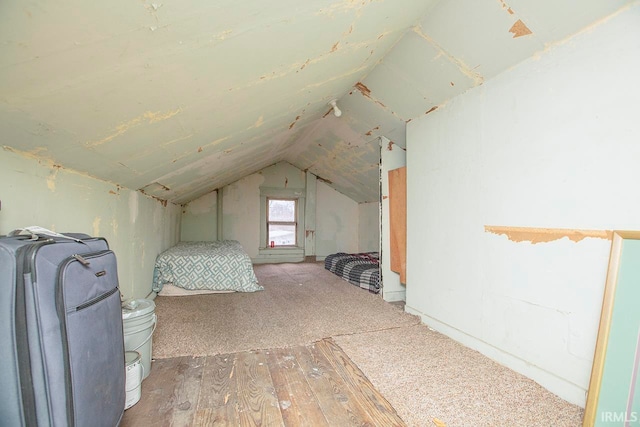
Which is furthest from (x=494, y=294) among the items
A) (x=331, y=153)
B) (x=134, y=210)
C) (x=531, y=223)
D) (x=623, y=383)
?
(x=331, y=153)

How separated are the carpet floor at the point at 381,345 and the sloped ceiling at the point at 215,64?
1327 mm

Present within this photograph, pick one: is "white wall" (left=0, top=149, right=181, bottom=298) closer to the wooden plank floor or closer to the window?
the wooden plank floor

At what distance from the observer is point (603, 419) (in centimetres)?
115

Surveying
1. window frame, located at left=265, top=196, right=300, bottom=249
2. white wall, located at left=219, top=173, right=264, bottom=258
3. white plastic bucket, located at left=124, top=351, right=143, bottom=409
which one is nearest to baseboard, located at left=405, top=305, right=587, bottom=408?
white plastic bucket, located at left=124, top=351, right=143, bottom=409

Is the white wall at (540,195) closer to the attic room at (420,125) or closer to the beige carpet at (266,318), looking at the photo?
the attic room at (420,125)

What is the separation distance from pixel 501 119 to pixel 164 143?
215cm

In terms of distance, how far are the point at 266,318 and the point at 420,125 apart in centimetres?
222

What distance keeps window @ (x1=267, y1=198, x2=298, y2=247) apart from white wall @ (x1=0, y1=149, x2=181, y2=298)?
2840mm

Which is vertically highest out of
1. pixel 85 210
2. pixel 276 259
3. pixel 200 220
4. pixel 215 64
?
pixel 215 64

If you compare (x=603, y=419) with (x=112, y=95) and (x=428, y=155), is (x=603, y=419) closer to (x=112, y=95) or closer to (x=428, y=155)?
(x=428, y=155)

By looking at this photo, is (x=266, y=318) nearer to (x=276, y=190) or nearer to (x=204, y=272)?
(x=204, y=272)

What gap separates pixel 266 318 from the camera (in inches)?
101

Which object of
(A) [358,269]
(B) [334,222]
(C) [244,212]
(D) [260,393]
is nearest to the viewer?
(D) [260,393]

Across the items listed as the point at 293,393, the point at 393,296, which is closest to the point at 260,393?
the point at 293,393
